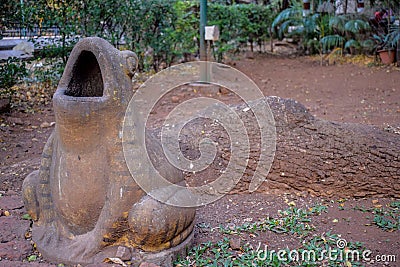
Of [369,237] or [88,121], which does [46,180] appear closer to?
[88,121]

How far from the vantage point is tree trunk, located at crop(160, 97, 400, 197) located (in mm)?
3719

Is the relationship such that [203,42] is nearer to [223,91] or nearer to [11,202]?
[223,91]

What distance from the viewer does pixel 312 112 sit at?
6.72 m

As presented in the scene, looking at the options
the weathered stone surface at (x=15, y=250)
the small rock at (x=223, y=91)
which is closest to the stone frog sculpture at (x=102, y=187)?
the weathered stone surface at (x=15, y=250)

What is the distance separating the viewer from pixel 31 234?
2.74 meters

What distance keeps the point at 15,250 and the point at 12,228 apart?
0.34 metres

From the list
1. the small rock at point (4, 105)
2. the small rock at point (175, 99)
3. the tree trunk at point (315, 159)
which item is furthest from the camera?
the small rock at point (175, 99)

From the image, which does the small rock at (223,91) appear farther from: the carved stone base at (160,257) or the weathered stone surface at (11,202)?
the carved stone base at (160,257)

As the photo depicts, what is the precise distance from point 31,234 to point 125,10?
19.1 feet

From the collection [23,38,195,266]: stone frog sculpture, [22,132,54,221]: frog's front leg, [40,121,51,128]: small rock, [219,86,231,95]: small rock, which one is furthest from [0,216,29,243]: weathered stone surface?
[219,86,231,95]: small rock

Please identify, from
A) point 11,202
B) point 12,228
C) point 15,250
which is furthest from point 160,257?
point 11,202

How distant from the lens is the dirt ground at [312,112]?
113 inches

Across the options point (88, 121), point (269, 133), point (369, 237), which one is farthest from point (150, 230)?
point (269, 133)

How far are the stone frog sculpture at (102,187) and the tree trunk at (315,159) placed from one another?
4.49 ft
